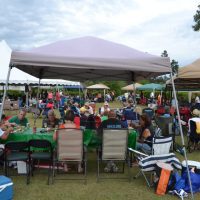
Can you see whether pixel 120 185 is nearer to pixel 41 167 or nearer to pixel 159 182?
pixel 159 182

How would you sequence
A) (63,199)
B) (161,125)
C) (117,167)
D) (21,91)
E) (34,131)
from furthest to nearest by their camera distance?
(21,91)
(161,125)
(117,167)
(34,131)
(63,199)

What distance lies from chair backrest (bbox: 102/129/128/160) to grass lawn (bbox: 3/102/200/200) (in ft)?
1.55

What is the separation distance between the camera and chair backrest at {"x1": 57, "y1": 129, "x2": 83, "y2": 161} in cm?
579

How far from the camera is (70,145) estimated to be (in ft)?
19.2

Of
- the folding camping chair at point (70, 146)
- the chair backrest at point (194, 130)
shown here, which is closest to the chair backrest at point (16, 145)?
the folding camping chair at point (70, 146)

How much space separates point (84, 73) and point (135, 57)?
4.07 metres

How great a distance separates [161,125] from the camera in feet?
29.1

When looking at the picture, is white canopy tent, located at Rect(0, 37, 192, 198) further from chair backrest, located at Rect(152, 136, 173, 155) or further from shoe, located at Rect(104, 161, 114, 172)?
shoe, located at Rect(104, 161, 114, 172)

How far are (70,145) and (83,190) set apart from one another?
816 millimetres

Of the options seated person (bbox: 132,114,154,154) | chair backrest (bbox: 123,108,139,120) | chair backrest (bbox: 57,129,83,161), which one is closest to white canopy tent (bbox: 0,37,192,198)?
chair backrest (bbox: 57,129,83,161)

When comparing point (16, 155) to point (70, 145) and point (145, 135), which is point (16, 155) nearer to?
point (70, 145)

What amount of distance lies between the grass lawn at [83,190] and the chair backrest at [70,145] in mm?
481

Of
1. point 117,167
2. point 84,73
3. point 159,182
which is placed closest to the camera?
point 159,182

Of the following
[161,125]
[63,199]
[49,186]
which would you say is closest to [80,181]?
[49,186]
